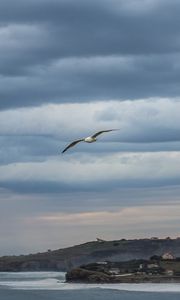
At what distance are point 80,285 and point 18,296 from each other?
3929cm

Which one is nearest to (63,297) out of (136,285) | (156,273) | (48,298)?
(48,298)

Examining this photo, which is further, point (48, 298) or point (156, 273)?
point (156, 273)

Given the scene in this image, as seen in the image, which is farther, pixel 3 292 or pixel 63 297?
pixel 3 292

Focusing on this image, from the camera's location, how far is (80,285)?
7510 inches

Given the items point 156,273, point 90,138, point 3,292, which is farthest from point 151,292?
point 90,138

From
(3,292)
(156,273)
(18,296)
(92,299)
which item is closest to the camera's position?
(92,299)

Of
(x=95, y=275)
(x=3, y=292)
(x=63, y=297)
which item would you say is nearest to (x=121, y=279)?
(x=95, y=275)

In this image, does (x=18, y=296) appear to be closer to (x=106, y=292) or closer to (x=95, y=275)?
(x=106, y=292)

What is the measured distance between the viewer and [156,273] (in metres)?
195

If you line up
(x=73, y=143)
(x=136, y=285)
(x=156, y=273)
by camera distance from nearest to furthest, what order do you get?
(x=73, y=143), (x=136, y=285), (x=156, y=273)

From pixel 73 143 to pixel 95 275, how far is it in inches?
5740

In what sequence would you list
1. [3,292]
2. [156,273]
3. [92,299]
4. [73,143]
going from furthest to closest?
[156,273], [3,292], [92,299], [73,143]

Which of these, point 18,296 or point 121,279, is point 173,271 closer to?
point 121,279

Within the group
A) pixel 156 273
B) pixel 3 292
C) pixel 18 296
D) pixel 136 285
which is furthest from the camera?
pixel 156 273
